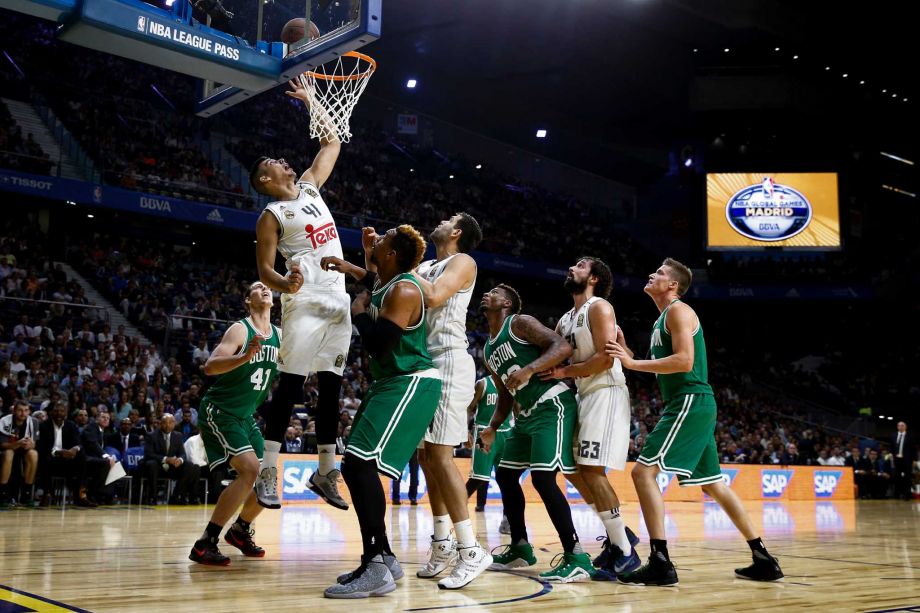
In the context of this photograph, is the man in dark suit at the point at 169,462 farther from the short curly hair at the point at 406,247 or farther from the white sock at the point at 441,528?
the short curly hair at the point at 406,247

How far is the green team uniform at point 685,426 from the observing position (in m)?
5.62

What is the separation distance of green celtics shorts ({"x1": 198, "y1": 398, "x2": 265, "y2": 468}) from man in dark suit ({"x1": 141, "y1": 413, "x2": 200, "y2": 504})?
726 cm

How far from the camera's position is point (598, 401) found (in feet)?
19.5

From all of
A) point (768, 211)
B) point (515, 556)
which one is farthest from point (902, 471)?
point (515, 556)

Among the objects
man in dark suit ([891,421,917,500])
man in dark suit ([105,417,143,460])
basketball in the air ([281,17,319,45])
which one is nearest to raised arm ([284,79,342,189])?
basketball in the air ([281,17,319,45])

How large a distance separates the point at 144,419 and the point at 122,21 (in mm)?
9841

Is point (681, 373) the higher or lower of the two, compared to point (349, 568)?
higher

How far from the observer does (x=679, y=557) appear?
7.28 m

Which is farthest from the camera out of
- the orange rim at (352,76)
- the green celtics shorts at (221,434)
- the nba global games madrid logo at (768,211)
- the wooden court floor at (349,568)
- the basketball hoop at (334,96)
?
the nba global games madrid logo at (768,211)

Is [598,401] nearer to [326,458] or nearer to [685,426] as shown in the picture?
[685,426]

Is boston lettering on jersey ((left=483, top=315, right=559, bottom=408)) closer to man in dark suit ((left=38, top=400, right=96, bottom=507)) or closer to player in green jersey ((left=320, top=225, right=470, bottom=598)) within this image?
player in green jersey ((left=320, top=225, right=470, bottom=598))

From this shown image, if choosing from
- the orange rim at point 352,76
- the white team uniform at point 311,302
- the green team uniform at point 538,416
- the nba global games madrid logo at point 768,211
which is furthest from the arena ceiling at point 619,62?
the green team uniform at point 538,416

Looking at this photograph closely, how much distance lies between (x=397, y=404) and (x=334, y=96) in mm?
3615

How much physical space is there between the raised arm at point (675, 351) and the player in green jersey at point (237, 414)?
2449 mm
